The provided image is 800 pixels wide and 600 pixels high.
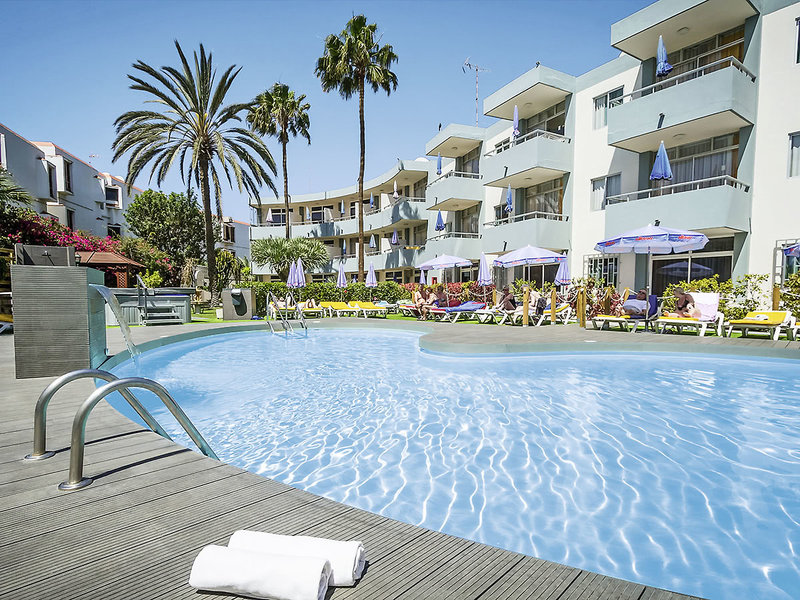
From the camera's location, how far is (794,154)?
13.1 m

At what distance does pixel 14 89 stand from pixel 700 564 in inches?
1498

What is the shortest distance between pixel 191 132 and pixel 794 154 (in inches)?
957

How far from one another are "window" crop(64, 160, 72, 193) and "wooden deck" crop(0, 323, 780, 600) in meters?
40.5

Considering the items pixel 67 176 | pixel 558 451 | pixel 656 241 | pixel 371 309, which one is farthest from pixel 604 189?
pixel 67 176

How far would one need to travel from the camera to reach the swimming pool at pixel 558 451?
3135mm

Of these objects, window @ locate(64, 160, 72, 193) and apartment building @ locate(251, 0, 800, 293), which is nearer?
apartment building @ locate(251, 0, 800, 293)

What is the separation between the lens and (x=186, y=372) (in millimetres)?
8836

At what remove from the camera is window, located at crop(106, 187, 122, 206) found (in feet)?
141

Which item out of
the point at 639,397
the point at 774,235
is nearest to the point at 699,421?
the point at 639,397

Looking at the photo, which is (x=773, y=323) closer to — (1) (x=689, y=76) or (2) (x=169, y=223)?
(1) (x=689, y=76)

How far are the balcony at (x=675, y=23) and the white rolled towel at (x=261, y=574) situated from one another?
1899cm

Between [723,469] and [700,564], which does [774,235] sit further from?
[700,564]

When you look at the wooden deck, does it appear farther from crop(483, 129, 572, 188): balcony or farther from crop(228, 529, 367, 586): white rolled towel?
crop(483, 129, 572, 188): balcony

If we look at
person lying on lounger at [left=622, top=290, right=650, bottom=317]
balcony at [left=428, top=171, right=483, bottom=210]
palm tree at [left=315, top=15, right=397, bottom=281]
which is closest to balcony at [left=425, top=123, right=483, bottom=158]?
balcony at [left=428, top=171, right=483, bottom=210]
